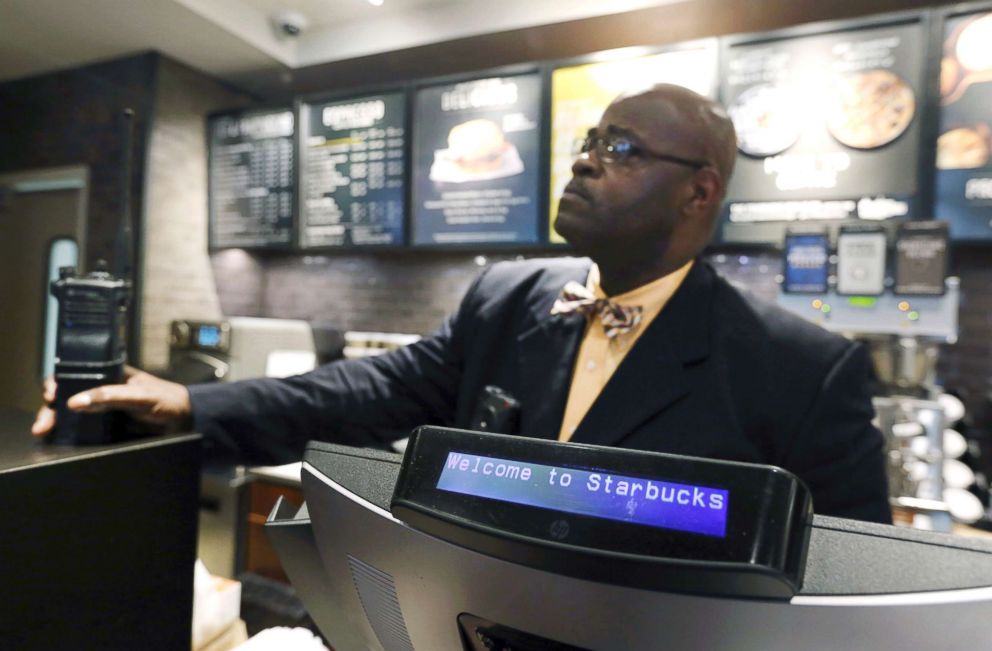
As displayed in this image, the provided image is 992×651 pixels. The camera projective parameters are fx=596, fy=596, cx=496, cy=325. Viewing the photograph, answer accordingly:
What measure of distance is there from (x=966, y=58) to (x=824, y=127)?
48 centimetres

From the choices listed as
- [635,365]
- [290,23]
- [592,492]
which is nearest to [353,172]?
[290,23]

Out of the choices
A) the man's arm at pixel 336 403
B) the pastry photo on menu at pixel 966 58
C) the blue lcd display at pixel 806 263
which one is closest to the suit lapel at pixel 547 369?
the man's arm at pixel 336 403

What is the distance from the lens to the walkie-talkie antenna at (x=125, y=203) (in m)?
0.71

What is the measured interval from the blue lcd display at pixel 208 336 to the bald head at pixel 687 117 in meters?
2.23

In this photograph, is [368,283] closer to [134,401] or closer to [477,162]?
[477,162]

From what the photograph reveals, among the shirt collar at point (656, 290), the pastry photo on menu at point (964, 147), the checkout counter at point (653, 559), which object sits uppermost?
the pastry photo on menu at point (964, 147)

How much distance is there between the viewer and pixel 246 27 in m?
3.04

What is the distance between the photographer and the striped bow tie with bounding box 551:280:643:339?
1122 mm

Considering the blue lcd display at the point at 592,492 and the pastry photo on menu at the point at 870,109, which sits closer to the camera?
the blue lcd display at the point at 592,492

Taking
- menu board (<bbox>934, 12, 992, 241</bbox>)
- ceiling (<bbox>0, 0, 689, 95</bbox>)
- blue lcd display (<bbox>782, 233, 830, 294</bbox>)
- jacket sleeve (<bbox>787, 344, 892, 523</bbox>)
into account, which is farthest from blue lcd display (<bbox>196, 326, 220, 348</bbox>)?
menu board (<bbox>934, 12, 992, 241</bbox>)

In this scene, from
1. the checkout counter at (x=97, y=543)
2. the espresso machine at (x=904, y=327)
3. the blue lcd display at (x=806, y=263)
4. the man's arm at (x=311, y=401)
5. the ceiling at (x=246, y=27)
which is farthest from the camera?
the ceiling at (x=246, y=27)

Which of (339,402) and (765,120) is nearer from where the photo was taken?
(339,402)

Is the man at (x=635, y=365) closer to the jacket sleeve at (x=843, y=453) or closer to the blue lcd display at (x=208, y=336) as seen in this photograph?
the jacket sleeve at (x=843, y=453)

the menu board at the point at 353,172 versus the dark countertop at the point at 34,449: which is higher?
the menu board at the point at 353,172
